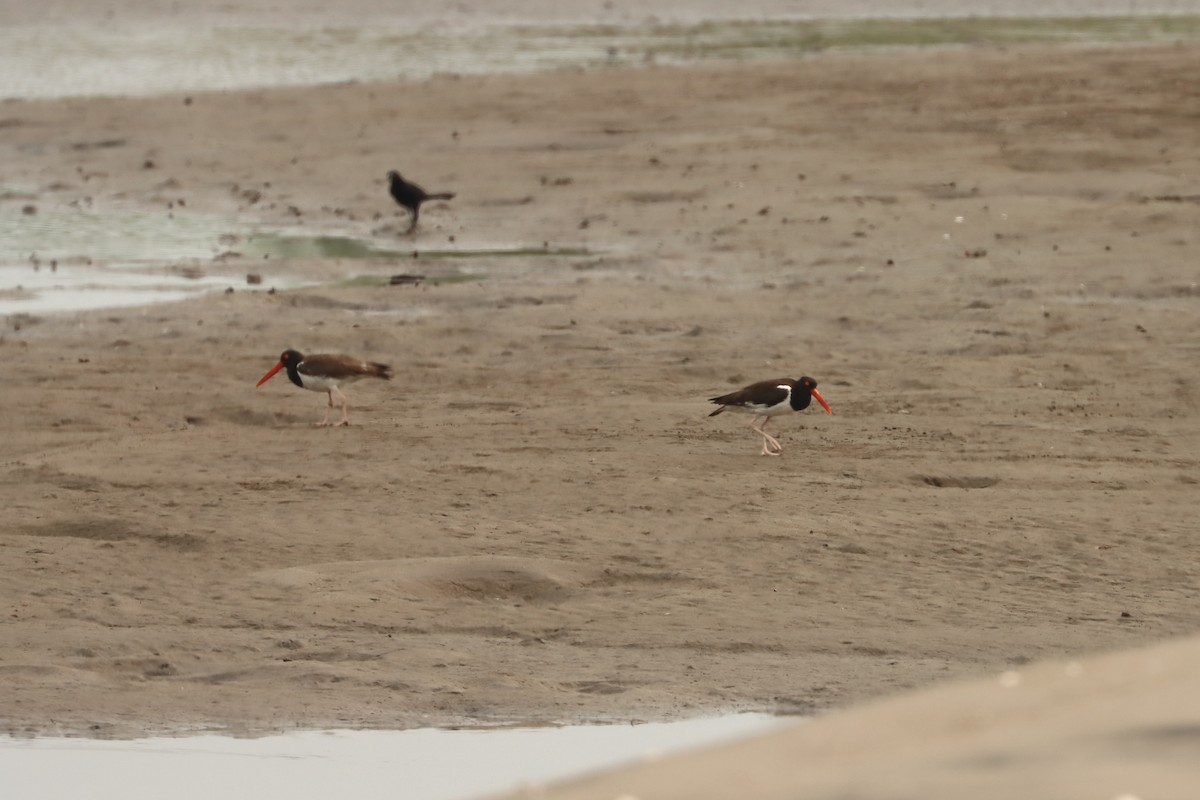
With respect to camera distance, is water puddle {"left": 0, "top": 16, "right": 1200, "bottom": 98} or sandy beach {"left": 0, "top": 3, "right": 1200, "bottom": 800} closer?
sandy beach {"left": 0, "top": 3, "right": 1200, "bottom": 800}

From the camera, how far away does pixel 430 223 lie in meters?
17.4

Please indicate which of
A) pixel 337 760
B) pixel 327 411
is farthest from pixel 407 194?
pixel 337 760

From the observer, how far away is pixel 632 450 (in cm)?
1010

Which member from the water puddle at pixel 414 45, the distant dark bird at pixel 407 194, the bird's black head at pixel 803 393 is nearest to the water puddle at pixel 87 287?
the distant dark bird at pixel 407 194

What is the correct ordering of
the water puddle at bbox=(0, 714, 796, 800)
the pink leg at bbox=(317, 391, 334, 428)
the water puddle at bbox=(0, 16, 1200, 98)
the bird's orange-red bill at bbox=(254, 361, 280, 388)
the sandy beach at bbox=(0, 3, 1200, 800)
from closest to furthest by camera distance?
the water puddle at bbox=(0, 714, 796, 800) → the sandy beach at bbox=(0, 3, 1200, 800) → the pink leg at bbox=(317, 391, 334, 428) → the bird's orange-red bill at bbox=(254, 361, 280, 388) → the water puddle at bbox=(0, 16, 1200, 98)

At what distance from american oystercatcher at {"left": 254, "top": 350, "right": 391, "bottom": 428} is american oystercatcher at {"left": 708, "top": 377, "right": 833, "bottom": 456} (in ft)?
6.83

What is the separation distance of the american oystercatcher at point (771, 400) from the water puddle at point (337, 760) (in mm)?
3529

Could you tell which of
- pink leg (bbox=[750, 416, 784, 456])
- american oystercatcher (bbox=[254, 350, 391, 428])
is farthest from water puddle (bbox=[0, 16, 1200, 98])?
pink leg (bbox=[750, 416, 784, 456])

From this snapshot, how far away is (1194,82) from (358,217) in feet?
31.6

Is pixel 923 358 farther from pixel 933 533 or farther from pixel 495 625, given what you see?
pixel 495 625

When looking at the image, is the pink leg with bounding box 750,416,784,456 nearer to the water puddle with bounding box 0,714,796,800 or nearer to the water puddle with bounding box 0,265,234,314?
the water puddle with bounding box 0,714,796,800

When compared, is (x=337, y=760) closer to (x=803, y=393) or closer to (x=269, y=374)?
(x=803, y=393)

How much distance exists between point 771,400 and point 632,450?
76cm

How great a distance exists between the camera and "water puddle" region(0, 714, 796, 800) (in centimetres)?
622
